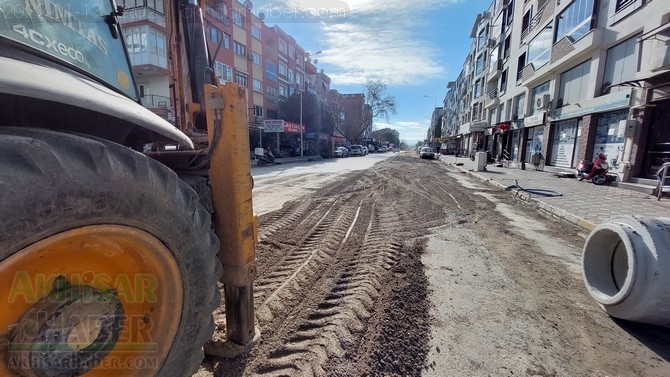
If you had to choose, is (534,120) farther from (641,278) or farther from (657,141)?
(641,278)

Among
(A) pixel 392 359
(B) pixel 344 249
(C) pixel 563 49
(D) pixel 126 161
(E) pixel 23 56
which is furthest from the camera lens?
(C) pixel 563 49

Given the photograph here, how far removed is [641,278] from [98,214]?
12.9ft

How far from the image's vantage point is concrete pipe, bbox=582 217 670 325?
2609 millimetres

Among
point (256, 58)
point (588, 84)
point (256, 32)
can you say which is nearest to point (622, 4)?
point (588, 84)

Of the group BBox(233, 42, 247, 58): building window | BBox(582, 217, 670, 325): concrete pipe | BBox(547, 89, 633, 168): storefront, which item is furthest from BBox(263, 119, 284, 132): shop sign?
BBox(582, 217, 670, 325): concrete pipe

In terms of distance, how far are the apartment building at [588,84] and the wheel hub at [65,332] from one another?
51.9ft

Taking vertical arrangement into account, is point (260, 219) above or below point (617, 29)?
below

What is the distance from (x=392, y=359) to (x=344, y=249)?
241 cm

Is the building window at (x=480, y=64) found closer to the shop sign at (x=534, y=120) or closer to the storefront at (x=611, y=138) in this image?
the shop sign at (x=534, y=120)

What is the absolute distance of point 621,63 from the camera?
13281mm

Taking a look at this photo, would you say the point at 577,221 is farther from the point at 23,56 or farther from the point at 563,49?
the point at 563,49

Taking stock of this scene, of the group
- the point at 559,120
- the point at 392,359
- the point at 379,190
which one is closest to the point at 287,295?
the point at 392,359

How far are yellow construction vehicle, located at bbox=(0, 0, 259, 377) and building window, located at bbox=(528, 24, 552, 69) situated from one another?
2398cm

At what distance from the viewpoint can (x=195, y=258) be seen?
1.51 meters
